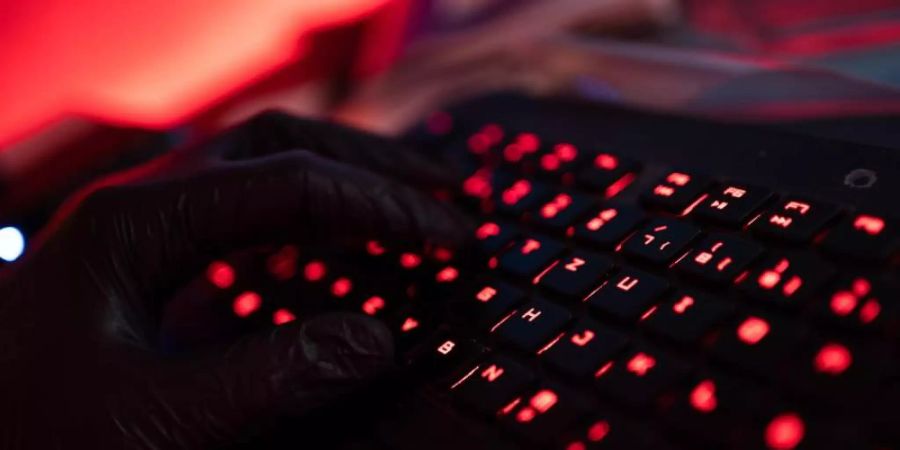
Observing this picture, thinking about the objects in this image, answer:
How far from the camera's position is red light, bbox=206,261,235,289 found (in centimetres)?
54

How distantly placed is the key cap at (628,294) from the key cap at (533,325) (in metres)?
0.02

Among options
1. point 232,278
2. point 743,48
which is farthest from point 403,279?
point 743,48

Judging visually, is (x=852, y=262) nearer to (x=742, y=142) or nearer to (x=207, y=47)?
(x=742, y=142)

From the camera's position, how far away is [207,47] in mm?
906

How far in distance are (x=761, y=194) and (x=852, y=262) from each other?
0.07 metres

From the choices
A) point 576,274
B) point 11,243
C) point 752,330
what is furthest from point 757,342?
point 11,243

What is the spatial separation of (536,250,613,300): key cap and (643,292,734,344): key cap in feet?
0.15

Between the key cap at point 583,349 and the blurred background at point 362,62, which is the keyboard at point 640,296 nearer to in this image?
the key cap at point 583,349

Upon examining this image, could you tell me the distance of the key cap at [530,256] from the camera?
1.54 feet

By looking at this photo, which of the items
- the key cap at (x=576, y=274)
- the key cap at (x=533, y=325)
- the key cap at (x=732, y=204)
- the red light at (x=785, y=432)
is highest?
the key cap at (x=732, y=204)

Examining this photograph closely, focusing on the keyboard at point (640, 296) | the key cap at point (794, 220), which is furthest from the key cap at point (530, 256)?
the key cap at point (794, 220)

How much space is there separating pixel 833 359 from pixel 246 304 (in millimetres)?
336

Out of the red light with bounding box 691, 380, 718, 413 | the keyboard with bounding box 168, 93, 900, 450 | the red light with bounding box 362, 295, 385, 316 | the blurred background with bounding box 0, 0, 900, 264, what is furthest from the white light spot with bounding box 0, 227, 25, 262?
the red light with bounding box 691, 380, 718, 413

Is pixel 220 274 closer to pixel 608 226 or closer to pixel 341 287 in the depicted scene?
pixel 341 287
